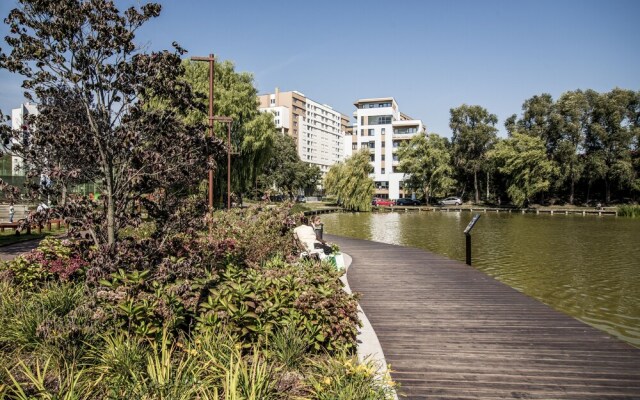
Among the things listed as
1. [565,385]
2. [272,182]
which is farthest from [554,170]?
[565,385]

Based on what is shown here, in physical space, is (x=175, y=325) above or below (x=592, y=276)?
above

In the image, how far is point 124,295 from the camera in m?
5.18

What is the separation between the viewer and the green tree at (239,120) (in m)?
34.8

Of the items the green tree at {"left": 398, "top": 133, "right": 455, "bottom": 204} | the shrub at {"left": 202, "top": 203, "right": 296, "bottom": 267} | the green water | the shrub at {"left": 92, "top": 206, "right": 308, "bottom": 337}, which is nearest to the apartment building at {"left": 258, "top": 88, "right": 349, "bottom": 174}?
the green tree at {"left": 398, "top": 133, "right": 455, "bottom": 204}

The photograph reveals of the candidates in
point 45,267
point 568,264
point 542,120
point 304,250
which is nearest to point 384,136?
point 542,120

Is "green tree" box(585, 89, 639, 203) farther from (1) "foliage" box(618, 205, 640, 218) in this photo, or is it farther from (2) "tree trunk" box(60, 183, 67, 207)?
(2) "tree trunk" box(60, 183, 67, 207)

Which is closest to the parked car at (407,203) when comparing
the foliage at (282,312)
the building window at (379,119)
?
the building window at (379,119)

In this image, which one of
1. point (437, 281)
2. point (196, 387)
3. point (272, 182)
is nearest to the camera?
point (196, 387)

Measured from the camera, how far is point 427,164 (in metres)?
69.3

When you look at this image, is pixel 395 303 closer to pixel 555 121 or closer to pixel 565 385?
pixel 565 385

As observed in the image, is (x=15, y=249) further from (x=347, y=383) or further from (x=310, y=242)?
(x=347, y=383)

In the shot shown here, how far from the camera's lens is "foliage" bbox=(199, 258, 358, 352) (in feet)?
17.1

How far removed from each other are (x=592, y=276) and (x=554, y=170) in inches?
2105

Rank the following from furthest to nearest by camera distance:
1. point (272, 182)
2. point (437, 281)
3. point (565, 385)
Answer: point (272, 182)
point (437, 281)
point (565, 385)
